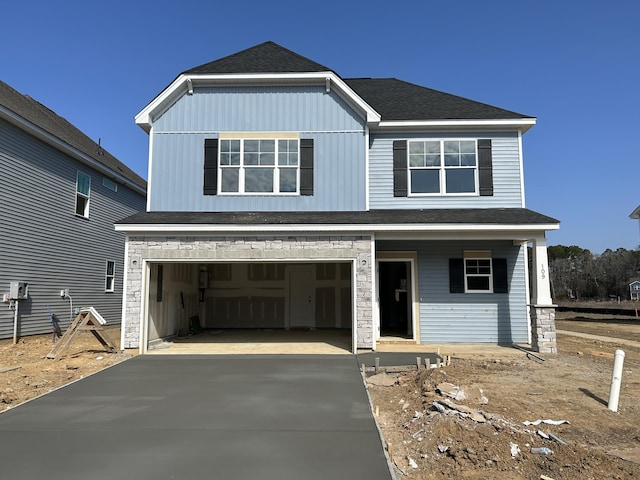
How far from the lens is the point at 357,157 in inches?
477

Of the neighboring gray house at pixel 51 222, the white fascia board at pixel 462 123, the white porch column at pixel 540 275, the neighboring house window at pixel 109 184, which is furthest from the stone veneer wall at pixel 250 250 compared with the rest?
the neighboring house window at pixel 109 184

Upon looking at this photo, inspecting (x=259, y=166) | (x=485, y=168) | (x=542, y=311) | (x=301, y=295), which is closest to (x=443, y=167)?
(x=485, y=168)

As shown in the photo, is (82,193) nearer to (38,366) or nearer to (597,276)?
(38,366)

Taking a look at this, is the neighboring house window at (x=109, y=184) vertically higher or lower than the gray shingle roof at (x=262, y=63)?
lower

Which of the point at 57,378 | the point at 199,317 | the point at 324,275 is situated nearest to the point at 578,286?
the point at 324,275

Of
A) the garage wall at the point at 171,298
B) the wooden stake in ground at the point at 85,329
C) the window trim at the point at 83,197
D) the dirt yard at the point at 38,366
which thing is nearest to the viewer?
the dirt yard at the point at 38,366

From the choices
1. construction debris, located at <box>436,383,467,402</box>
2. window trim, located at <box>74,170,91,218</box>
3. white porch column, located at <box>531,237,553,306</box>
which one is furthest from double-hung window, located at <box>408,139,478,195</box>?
window trim, located at <box>74,170,91,218</box>

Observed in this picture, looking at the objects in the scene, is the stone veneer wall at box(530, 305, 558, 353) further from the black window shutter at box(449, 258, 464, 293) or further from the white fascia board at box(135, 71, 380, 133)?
the white fascia board at box(135, 71, 380, 133)

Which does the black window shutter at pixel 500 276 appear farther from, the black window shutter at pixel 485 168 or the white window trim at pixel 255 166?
the white window trim at pixel 255 166

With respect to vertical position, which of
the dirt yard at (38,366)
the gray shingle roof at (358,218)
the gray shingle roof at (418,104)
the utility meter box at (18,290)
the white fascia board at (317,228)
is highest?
the gray shingle roof at (418,104)

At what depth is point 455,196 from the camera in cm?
1253

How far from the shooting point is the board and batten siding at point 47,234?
42.1ft

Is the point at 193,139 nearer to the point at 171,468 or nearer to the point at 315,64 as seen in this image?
the point at 315,64

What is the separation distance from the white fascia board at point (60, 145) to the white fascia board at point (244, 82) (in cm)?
351
